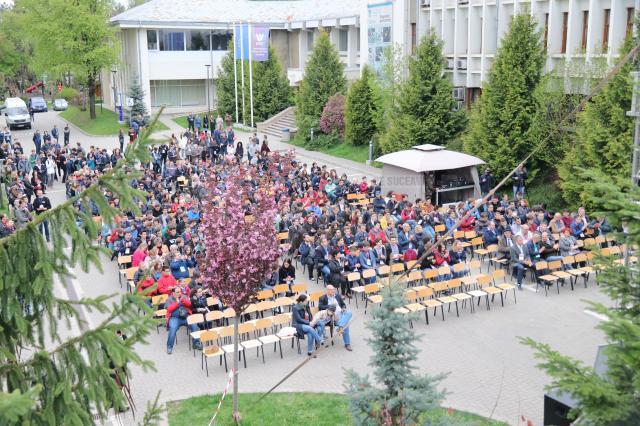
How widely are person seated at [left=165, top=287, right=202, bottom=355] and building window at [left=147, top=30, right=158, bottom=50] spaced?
149 feet

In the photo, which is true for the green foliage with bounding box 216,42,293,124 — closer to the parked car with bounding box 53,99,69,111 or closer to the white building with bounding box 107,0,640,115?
the white building with bounding box 107,0,640,115

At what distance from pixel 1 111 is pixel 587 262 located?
6000 cm

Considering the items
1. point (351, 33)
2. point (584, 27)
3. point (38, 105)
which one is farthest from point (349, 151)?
point (38, 105)

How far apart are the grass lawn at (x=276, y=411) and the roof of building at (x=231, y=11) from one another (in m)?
43.5

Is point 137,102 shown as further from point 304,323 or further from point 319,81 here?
point 304,323

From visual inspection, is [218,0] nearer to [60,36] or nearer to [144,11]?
[144,11]

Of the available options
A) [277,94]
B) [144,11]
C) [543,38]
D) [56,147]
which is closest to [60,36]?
[144,11]

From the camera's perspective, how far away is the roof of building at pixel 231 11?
56.5 m

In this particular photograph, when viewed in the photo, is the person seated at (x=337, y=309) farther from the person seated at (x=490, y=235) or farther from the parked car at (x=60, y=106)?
the parked car at (x=60, y=106)

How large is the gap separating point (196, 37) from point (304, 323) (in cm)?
4866

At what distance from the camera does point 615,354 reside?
6.28m

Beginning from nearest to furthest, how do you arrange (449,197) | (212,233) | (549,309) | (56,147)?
1. (212,233)
2. (549,309)
3. (449,197)
4. (56,147)

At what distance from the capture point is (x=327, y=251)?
63.1 feet

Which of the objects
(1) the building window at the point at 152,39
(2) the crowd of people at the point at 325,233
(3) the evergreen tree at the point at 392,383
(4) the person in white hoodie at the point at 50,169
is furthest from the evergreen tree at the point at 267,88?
(3) the evergreen tree at the point at 392,383
